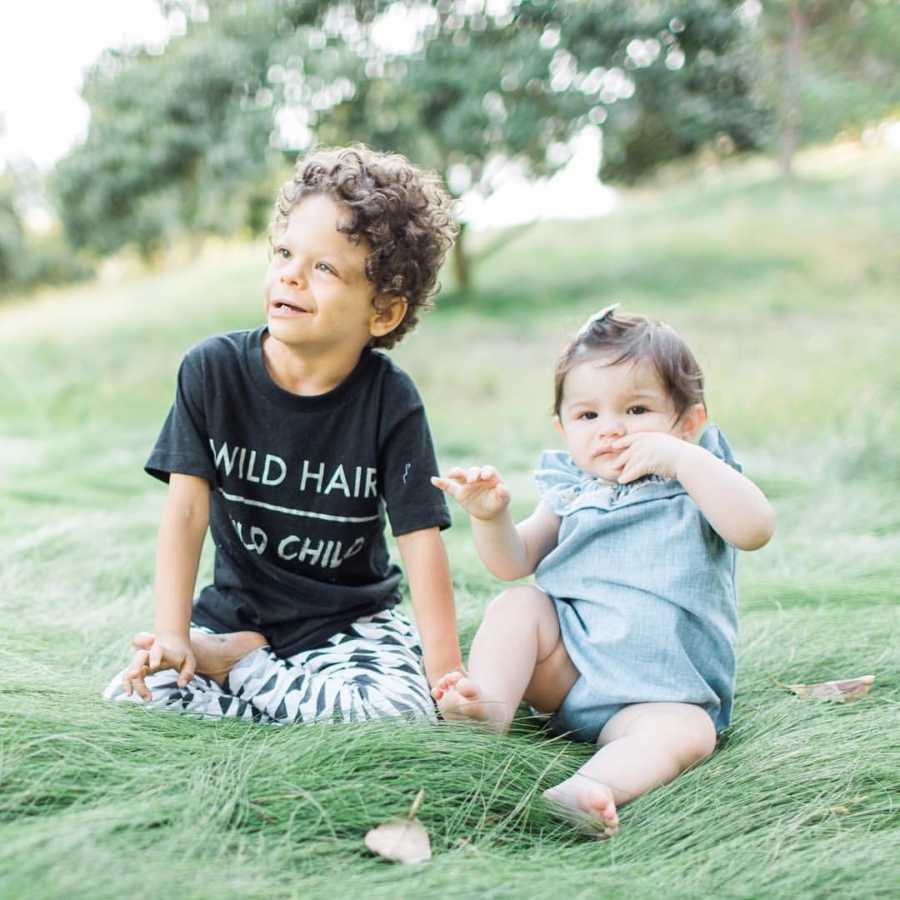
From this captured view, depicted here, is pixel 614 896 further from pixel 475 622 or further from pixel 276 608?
pixel 475 622

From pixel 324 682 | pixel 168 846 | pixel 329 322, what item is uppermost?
pixel 329 322

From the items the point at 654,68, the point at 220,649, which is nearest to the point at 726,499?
the point at 220,649

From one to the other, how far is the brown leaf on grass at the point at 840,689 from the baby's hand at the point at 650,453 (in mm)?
597

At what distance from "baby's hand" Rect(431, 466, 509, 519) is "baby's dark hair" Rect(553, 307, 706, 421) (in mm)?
287

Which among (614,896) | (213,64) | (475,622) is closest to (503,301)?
(213,64)

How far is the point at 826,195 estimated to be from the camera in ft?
41.4

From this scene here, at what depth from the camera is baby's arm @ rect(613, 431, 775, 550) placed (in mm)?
1881

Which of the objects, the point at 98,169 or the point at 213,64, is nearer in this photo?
the point at 213,64

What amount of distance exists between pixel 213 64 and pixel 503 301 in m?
3.70

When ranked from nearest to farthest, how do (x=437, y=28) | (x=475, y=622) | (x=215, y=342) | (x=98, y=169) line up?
1. (x=215, y=342)
2. (x=475, y=622)
3. (x=437, y=28)
4. (x=98, y=169)

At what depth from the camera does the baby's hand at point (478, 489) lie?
1.91m

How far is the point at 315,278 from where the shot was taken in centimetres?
209

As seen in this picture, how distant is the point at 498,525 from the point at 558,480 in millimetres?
250

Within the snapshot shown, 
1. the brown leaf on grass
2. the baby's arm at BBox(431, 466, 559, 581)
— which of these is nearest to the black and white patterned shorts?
the baby's arm at BBox(431, 466, 559, 581)
